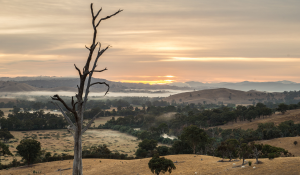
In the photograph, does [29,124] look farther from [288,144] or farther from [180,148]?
[288,144]

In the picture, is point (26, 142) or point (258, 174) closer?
point (258, 174)

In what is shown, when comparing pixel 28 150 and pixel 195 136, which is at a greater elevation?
pixel 195 136

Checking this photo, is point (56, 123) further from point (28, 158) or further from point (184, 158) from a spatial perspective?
point (184, 158)

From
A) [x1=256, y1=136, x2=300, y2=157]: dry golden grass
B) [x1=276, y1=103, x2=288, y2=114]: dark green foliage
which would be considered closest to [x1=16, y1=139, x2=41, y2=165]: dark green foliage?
[x1=256, y1=136, x2=300, y2=157]: dry golden grass

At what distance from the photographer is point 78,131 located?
9344 millimetres

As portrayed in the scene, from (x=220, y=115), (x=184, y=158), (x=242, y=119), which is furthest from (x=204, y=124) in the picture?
(x=184, y=158)

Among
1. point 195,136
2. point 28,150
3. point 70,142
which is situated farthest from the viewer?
point 70,142

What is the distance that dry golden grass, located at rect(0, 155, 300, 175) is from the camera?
2593 cm

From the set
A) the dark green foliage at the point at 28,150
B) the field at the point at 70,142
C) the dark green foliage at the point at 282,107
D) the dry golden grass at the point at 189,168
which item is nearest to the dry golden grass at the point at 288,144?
the dry golden grass at the point at 189,168

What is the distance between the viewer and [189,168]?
35.2 meters

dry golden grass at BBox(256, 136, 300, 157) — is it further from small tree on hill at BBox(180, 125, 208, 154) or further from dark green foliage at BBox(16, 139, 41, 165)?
dark green foliage at BBox(16, 139, 41, 165)

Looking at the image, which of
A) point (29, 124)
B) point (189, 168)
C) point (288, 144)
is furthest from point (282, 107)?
point (29, 124)

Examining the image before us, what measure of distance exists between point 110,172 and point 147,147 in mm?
26592

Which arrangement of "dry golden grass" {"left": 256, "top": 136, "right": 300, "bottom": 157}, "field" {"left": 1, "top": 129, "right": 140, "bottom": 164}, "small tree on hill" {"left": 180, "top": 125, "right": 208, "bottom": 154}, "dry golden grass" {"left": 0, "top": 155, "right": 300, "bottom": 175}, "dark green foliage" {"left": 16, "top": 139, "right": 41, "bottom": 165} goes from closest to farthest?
"dry golden grass" {"left": 0, "top": 155, "right": 300, "bottom": 175} → "dark green foliage" {"left": 16, "top": 139, "right": 41, "bottom": 165} → "small tree on hill" {"left": 180, "top": 125, "right": 208, "bottom": 154} → "dry golden grass" {"left": 256, "top": 136, "right": 300, "bottom": 157} → "field" {"left": 1, "top": 129, "right": 140, "bottom": 164}
